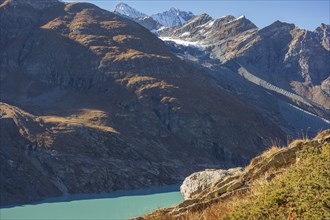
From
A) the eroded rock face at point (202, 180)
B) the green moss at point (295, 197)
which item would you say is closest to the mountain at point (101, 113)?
the eroded rock face at point (202, 180)

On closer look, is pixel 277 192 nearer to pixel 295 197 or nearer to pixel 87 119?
pixel 295 197

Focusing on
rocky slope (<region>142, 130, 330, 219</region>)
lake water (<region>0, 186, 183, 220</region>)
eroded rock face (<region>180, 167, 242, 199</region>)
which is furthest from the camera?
lake water (<region>0, 186, 183, 220</region>)

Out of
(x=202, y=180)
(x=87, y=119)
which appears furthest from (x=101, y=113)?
(x=202, y=180)

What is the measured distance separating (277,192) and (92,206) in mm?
72113

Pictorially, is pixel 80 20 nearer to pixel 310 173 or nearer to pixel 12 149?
pixel 12 149

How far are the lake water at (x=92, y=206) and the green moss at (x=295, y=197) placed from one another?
47884 millimetres

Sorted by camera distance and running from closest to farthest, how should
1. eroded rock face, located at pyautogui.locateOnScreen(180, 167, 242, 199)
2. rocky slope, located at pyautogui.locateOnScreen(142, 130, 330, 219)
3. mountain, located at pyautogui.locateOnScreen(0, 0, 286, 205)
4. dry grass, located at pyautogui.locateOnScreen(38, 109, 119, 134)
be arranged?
rocky slope, located at pyautogui.locateOnScreen(142, 130, 330, 219)
eroded rock face, located at pyautogui.locateOnScreen(180, 167, 242, 199)
mountain, located at pyautogui.locateOnScreen(0, 0, 286, 205)
dry grass, located at pyautogui.locateOnScreen(38, 109, 119, 134)

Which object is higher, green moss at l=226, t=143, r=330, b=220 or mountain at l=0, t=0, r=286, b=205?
mountain at l=0, t=0, r=286, b=205

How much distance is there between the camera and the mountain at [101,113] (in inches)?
3996

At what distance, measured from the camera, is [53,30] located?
18125 centimetres

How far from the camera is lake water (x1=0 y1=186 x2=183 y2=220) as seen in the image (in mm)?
64963

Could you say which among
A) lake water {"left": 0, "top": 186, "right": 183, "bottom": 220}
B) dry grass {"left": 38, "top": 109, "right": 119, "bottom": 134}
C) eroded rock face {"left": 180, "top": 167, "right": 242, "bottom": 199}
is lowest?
lake water {"left": 0, "top": 186, "right": 183, "bottom": 220}

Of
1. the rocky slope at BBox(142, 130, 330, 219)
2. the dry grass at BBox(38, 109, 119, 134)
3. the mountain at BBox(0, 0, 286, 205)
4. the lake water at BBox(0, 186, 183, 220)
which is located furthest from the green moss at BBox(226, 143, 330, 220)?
the dry grass at BBox(38, 109, 119, 134)

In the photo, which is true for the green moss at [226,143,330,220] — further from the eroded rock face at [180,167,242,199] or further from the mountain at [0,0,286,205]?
the mountain at [0,0,286,205]
